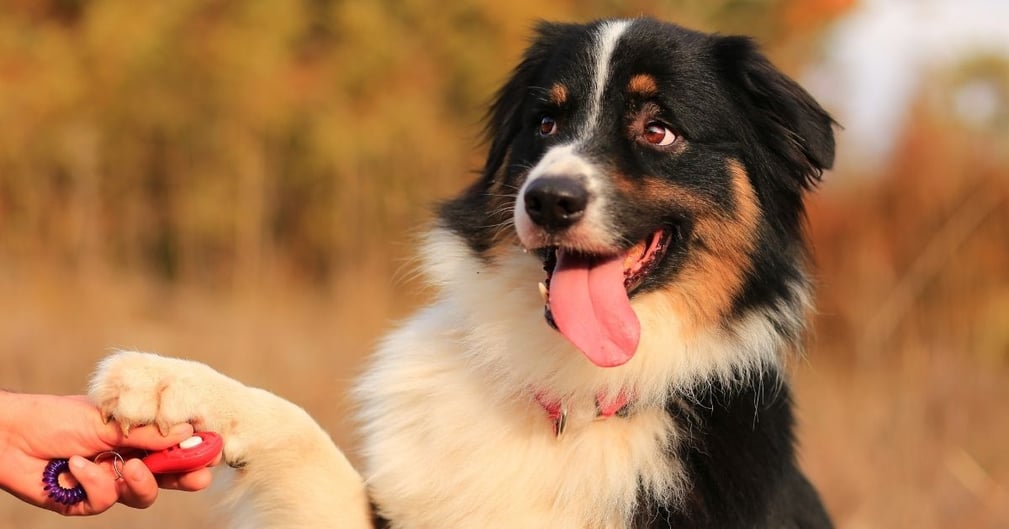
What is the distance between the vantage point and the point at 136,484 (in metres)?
3.09

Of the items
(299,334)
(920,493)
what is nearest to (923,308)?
(920,493)

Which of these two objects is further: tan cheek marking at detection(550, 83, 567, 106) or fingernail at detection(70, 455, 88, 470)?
tan cheek marking at detection(550, 83, 567, 106)

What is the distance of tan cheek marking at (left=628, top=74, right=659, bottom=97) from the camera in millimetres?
3814

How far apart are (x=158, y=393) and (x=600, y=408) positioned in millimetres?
1444

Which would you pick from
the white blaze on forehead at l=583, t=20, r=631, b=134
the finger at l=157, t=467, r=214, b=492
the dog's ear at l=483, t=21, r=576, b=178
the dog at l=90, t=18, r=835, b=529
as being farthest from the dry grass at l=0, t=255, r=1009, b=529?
the white blaze on forehead at l=583, t=20, r=631, b=134

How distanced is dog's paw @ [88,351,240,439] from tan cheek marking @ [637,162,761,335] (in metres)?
1.56

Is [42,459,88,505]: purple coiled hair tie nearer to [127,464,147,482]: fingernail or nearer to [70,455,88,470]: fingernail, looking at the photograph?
[70,455,88,470]: fingernail

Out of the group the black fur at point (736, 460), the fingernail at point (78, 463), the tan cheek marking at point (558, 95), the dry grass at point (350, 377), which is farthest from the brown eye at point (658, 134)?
the dry grass at point (350, 377)

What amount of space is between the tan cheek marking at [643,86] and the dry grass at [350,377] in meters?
2.54

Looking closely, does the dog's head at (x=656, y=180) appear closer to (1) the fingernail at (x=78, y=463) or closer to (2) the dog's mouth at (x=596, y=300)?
(2) the dog's mouth at (x=596, y=300)

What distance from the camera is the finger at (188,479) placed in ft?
10.6

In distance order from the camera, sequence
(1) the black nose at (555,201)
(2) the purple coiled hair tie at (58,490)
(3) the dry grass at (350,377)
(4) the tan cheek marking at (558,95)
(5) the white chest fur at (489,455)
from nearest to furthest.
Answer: (2) the purple coiled hair tie at (58,490) → (1) the black nose at (555,201) → (5) the white chest fur at (489,455) → (4) the tan cheek marking at (558,95) → (3) the dry grass at (350,377)

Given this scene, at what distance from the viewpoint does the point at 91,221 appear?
33.7ft

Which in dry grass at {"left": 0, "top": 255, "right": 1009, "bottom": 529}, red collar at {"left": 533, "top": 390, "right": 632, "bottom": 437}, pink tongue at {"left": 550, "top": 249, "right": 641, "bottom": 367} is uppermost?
pink tongue at {"left": 550, "top": 249, "right": 641, "bottom": 367}
